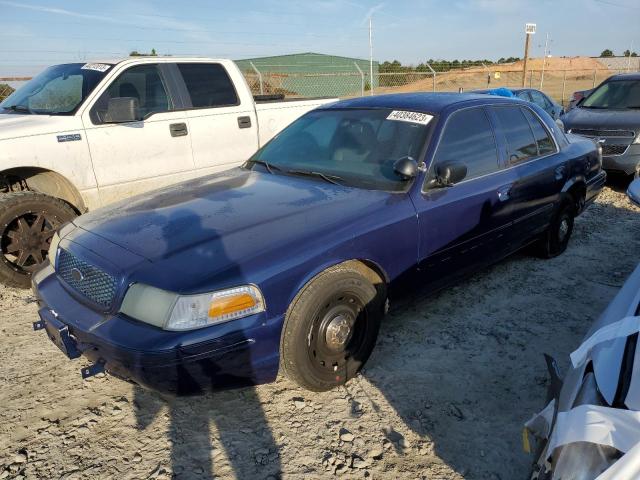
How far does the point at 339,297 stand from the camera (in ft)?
9.13

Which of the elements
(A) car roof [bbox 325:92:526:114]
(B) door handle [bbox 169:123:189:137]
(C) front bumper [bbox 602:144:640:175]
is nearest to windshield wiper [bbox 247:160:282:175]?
(A) car roof [bbox 325:92:526:114]

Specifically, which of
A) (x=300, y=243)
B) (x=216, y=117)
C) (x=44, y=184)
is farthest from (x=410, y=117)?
(x=44, y=184)

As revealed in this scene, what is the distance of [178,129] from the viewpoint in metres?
5.18

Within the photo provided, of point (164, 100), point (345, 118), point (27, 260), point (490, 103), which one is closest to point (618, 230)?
point (490, 103)

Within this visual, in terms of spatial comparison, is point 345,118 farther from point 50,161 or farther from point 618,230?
point 618,230

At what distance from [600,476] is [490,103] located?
3254 millimetres

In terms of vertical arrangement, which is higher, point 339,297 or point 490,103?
point 490,103

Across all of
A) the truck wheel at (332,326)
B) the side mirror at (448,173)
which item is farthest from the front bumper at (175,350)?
the side mirror at (448,173)

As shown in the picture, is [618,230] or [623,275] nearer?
[623,275]

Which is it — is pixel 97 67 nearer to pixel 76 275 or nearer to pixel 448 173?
pixel 76 275

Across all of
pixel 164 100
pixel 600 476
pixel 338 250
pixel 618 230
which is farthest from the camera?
pixel 618 230

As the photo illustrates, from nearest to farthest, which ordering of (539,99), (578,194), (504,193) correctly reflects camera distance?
(504,193) → (578,194) → (539,99)

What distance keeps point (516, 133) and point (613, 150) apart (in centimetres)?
451

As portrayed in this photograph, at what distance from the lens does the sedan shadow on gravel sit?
2.57 metres
